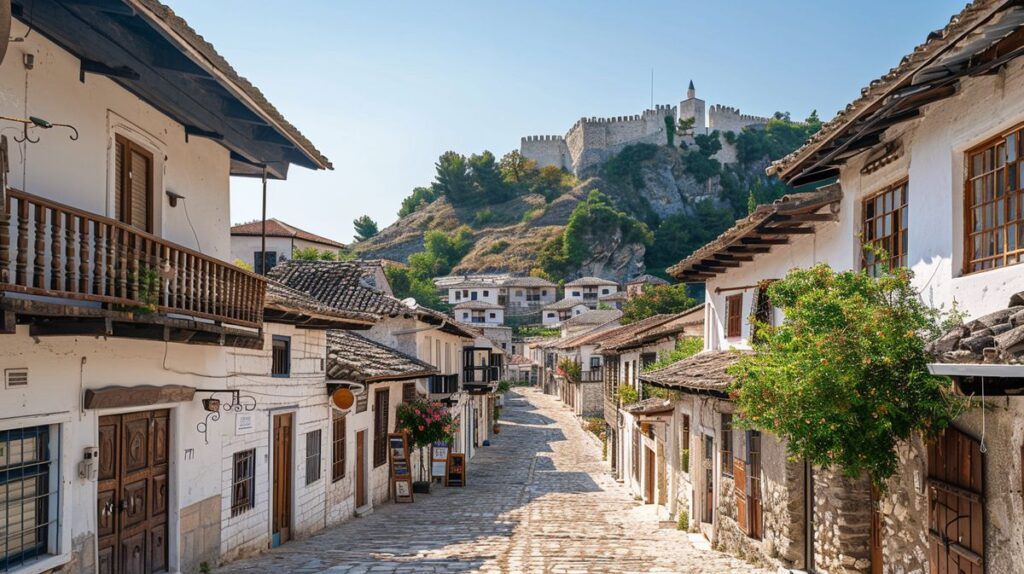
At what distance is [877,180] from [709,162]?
344 feet

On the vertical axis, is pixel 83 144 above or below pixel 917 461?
above

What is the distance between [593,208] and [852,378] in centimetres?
8943

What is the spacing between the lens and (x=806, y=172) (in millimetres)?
10086

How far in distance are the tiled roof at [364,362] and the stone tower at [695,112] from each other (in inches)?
3950

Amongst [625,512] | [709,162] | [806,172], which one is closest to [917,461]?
[806,172]

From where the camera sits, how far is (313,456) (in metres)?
14.7

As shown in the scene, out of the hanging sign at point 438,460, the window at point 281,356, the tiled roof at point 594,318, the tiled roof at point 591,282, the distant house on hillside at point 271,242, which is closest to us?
the window at point 281,356

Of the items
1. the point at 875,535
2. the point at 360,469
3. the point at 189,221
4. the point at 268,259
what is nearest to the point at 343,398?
the point at 360,469

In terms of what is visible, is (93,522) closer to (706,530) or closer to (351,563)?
(351,563)

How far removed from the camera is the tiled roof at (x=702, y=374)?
11.9m

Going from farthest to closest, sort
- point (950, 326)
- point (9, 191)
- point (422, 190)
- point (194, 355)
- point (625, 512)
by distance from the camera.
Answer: point (422, 190)
point (625, 512)
point (194, 355)
point (950, 326)
point (9, 191)

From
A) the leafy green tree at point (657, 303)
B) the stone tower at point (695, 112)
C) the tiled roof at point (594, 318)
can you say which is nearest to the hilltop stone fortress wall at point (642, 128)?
the stone tower at point (695, 112)

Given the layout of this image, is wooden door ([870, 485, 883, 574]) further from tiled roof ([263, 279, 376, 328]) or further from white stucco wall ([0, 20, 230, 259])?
white stucco wall ([0, 20, 230, 259])

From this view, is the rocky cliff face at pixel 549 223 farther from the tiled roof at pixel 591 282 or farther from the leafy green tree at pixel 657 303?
the leafy green tree at pixel 657 303
